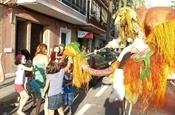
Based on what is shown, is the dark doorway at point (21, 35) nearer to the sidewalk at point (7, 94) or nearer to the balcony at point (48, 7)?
the balcony at point (48, 7)

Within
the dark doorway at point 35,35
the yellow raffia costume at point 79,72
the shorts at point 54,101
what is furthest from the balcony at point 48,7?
the yellow raffia costume at point 79,72

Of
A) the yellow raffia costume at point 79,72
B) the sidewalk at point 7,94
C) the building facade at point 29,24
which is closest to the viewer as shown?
the yellow raffia costume at point 79,72

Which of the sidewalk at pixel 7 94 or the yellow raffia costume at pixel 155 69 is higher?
the yellow raffia costume at pixel 155 69

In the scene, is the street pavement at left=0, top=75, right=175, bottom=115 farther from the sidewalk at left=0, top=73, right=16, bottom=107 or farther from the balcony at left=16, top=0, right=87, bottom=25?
the balcony at left=16, top=0, right=87, bottom=25

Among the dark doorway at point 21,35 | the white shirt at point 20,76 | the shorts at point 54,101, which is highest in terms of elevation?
the dark doorway at point 21,35

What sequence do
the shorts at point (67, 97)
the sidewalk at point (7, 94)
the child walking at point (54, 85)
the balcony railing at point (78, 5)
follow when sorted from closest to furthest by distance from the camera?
the child walking at point (54, 85)
the shorts at point (67, 97)
the sidewalk at point (7, 94)
the balcony railing at point (78, 5)

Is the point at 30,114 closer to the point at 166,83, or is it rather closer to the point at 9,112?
the point at 9,112

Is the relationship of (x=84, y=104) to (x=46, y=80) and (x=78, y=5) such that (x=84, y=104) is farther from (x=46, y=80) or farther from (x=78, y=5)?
(x=78, y=5)

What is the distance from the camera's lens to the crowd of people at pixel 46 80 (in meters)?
6.43

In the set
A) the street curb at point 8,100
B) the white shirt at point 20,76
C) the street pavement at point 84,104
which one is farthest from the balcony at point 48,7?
the white shirt at point 20,76

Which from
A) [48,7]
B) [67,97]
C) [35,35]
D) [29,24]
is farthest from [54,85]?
[35,35]

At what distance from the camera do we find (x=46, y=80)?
21.9 feet

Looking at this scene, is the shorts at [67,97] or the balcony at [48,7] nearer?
the shorts at [67,97]

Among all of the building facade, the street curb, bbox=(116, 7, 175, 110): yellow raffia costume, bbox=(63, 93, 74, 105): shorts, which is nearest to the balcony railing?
the building facade
